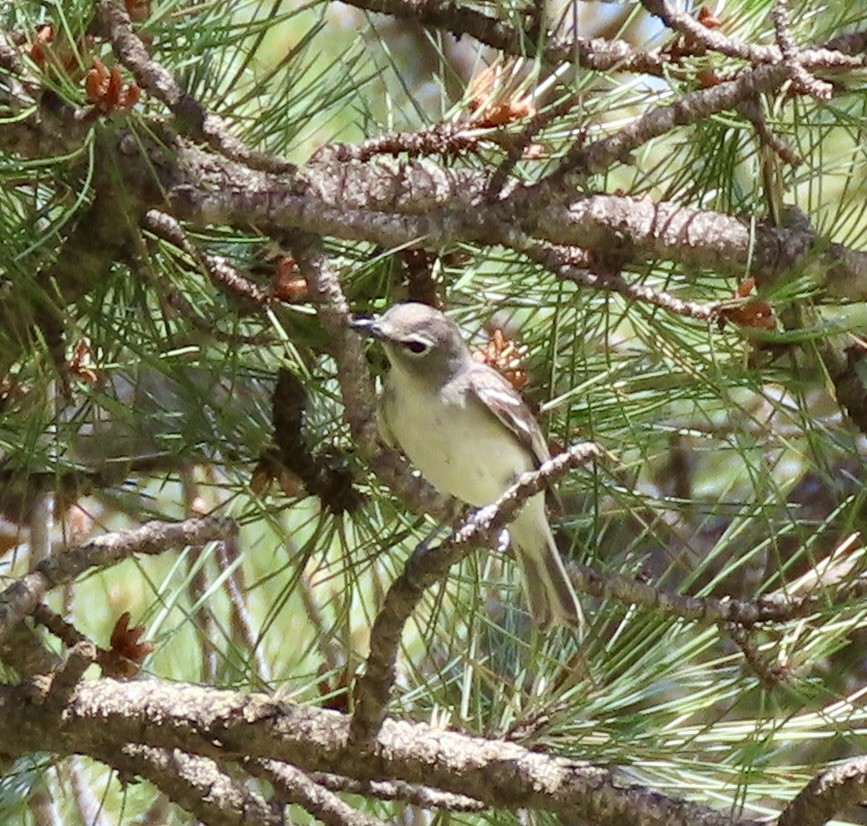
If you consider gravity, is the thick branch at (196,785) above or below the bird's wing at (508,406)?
below

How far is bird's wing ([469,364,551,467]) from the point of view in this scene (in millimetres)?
1386

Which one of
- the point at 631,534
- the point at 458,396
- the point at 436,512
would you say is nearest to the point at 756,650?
the point at 436,512

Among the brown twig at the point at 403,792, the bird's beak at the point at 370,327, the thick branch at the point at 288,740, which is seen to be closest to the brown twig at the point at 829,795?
the thick branch at the point at 288,740

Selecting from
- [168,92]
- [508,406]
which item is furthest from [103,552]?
[508,406]

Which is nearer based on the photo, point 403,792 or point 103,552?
point 103,552

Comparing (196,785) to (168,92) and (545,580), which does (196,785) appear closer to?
(545,580)

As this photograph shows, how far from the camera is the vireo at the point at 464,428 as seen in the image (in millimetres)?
1375

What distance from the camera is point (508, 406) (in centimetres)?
142

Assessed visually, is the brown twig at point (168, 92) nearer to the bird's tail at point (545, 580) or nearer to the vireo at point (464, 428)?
Answer: the vireo at point (464, 428)

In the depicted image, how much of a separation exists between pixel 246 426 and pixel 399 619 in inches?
16.7

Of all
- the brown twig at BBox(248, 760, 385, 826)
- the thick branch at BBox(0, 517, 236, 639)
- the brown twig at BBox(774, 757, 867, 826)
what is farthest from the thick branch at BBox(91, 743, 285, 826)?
the brown twig at BBox(774, 757, 867, 826)

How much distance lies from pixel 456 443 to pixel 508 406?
15 centimetres

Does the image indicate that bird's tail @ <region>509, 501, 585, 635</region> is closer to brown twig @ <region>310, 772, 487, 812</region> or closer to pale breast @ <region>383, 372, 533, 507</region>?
pale breast @ <region>383, 372, 533, 507</region>

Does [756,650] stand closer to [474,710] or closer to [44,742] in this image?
[474,710]
